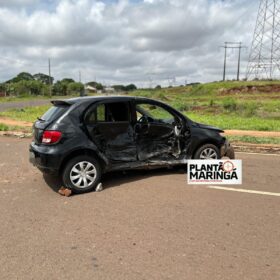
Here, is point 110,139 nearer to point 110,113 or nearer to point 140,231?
point 110,113

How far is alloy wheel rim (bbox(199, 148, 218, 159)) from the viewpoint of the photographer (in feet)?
23.3

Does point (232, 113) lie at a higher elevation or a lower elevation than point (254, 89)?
lower

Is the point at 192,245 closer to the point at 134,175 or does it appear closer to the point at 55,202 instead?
the point at 55,202

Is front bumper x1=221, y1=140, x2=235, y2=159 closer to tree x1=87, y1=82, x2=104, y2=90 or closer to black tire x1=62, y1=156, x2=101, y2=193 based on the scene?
black tire x1=62, y1=156, x2=101, y2=193

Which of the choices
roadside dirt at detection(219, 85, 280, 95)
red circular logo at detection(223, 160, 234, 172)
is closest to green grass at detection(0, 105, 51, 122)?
red circular logo at detection(223, 160, 234, 172)

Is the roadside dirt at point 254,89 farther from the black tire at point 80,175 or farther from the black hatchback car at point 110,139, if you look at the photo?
the black tire at point 80,175

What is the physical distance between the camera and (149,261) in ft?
12.0

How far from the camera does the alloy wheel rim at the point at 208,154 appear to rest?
711cm

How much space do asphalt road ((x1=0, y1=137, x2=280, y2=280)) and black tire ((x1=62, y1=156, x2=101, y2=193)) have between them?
0.17 meters

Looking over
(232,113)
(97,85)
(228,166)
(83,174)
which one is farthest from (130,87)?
(83,174)

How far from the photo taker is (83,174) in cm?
593

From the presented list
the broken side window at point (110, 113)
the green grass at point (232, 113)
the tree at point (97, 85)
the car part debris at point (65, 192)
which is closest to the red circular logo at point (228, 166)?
the broken side window at point (110, 113)

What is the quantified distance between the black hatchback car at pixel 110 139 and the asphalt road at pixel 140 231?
16.6 inches

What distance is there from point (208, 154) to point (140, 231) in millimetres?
3241
